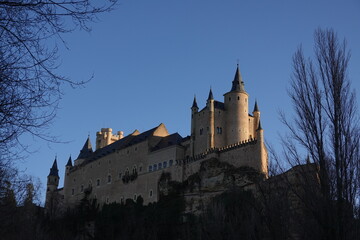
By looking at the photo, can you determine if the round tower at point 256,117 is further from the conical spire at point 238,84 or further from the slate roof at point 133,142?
the slate roof at point 133,142

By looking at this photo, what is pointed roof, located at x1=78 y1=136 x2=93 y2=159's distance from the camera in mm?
98750

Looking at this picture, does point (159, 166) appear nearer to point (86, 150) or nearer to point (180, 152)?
point (180, 152)

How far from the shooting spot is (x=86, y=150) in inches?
3996

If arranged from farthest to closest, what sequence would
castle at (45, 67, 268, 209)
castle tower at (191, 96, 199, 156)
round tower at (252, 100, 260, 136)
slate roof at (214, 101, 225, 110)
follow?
castle tower at (191, 96, 199, 156) → slate roof at (214, 101, 225, 110) → round tower at (252, 100, 260, 136) → castle at (45, 67, 268, 209)

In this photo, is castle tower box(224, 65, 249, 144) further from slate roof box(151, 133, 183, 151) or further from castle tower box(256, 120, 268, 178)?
slate roof box(151, 133, 183, 151)

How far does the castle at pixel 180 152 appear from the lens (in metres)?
61.9

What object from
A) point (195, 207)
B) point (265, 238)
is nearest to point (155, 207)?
point (195, 207)

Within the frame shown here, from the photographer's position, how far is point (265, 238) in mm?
33031

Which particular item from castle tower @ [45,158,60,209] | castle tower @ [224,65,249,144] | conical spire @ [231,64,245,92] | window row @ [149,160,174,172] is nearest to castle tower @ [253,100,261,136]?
castle tower @ [224,65,249,144]

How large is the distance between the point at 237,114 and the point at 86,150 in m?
46.7

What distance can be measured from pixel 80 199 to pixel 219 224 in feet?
178

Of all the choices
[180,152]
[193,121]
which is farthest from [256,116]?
[180,152]

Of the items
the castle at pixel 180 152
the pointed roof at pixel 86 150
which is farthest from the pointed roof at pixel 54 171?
the castle at pixel 180 152

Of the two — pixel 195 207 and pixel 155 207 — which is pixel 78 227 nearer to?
pixel 155 207
